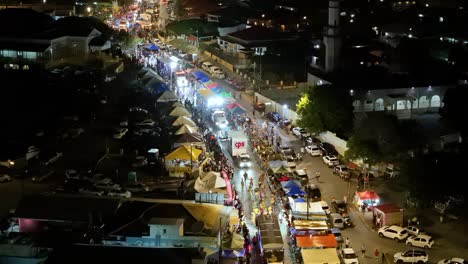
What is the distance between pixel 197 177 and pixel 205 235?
2.97 m

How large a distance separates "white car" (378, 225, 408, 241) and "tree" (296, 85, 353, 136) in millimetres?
5229

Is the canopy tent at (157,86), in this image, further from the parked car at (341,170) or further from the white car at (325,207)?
the white car at (325,207)

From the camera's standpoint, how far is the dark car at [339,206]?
1162 cm

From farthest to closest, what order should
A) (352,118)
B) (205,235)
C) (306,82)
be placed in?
(306,82) → (352,118) → (205,235)

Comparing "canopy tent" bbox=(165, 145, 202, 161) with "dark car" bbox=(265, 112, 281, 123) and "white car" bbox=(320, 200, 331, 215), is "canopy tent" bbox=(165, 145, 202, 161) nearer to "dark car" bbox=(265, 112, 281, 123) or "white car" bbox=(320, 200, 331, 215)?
"white car" bbox=(320, 200, 331, 215)

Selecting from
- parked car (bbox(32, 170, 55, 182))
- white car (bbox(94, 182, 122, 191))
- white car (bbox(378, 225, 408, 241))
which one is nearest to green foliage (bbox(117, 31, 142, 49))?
parked car (bbox(32, 170, 55, 182))

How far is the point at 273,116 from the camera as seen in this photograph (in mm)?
17969

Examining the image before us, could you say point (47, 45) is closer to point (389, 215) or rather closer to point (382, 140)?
point (382, 140)

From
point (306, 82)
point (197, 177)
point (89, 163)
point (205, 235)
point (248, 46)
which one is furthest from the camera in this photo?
point (248, 46)

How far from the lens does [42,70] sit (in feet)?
78.3

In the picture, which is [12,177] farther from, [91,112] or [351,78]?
[351,78]

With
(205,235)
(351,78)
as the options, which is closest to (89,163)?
(205,235)

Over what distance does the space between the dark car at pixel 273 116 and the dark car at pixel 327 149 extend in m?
2.61

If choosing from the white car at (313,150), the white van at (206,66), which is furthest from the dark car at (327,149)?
the white van at (206,66)
